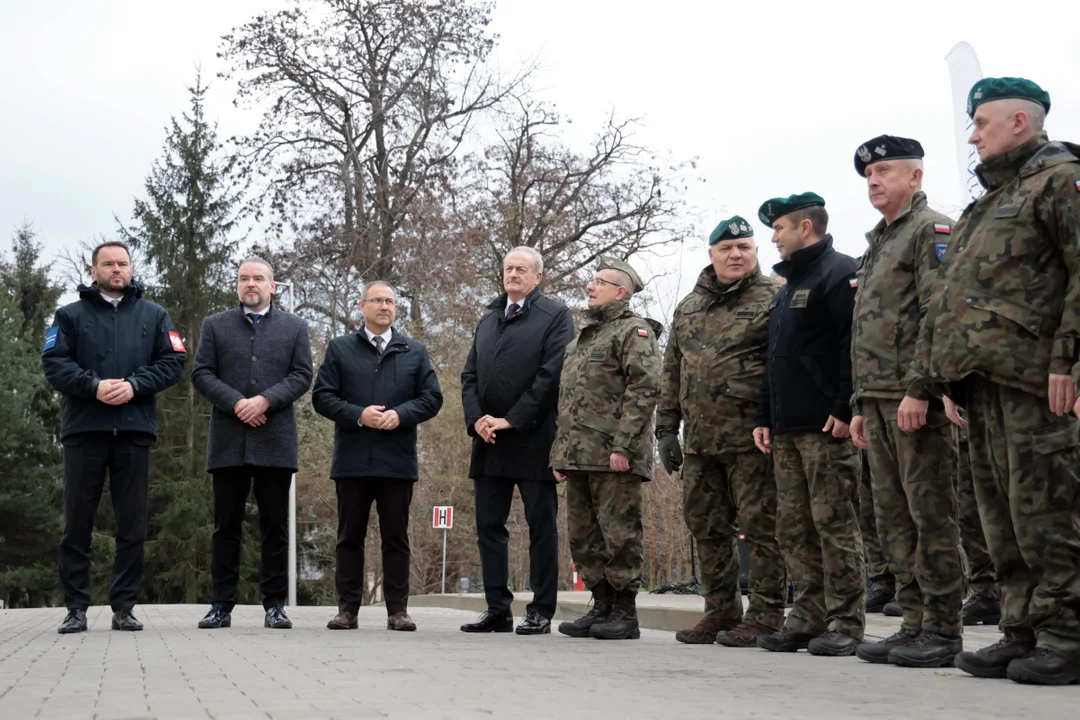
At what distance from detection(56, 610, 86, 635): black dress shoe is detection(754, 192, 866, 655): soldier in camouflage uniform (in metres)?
3.95

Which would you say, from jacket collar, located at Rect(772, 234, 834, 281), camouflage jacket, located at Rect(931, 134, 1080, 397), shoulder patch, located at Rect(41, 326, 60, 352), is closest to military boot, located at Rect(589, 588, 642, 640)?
jacket collar, located at Rect(772, 234, 834, 281)

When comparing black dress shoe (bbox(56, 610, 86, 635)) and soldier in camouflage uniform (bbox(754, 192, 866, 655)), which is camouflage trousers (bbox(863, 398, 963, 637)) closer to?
soldier in camouflage uniform (bbox(754, 192, 866, 655))

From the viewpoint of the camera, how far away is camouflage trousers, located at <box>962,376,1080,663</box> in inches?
179

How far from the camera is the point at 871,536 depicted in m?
8.66

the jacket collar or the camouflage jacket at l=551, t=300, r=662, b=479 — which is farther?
the camouflage jacket at l=551, t=300, r=662, b=479

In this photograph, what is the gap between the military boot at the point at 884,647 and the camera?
18.3 feet

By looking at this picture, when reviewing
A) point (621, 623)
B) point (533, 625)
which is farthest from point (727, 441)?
point (533, 625)

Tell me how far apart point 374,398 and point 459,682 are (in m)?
3.92

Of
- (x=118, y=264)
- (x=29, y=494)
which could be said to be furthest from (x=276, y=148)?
(x=118, y=264)

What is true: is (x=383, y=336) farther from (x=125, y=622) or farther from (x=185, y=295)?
(x=185, y=295)

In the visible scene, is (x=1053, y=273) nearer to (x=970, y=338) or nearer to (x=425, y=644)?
(x=970, y=338)

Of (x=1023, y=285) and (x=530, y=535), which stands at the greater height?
(x=1023, y=285)

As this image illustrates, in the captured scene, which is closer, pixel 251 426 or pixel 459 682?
pixel 459 682

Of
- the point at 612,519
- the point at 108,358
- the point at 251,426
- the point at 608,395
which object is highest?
the point at 108,358
